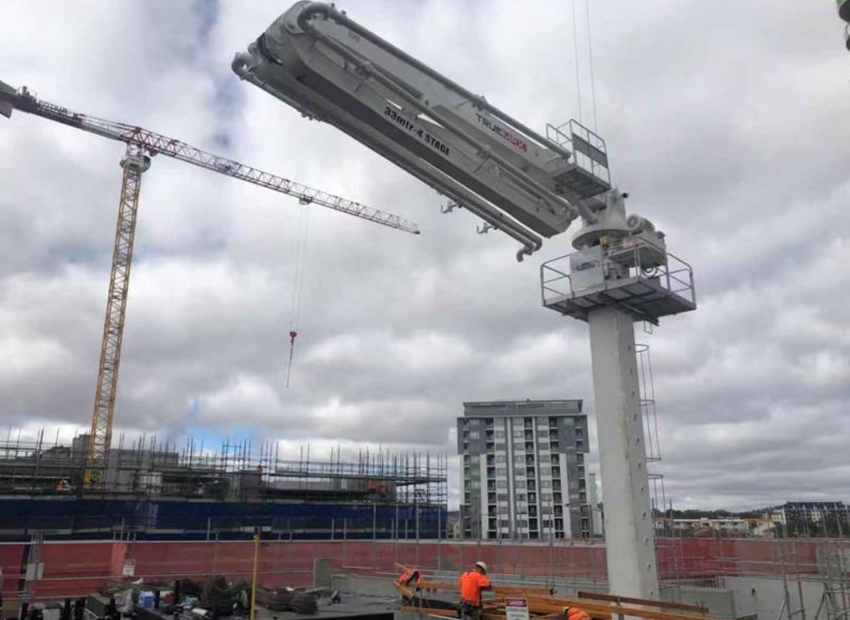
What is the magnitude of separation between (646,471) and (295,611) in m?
7.27

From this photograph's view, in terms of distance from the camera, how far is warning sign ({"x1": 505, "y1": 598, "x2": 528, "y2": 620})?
926cm

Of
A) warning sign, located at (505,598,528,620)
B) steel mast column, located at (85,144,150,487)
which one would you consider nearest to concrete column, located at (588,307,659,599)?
warning sign, located at (505,598,528,620)

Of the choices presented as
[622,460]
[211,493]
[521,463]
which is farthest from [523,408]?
[622,460]

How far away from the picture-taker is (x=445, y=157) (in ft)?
40.7

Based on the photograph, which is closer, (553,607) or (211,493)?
(553,607)

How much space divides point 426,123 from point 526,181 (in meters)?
2.47

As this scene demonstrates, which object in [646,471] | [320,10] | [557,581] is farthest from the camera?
[557,581]

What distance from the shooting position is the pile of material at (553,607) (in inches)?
401

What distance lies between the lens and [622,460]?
1330 centimetres

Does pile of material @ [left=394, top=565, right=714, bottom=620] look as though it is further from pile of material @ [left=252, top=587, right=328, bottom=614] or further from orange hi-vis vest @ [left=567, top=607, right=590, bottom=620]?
pile of material @ [left=252, top=587, right=328, bottom=614]

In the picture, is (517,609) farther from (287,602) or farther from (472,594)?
(287,602)

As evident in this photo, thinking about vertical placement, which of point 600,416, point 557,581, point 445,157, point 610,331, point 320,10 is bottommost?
point 557,581

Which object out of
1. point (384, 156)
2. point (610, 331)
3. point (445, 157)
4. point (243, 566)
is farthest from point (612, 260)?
point (243, 566)

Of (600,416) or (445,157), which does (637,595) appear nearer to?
(600,416)
